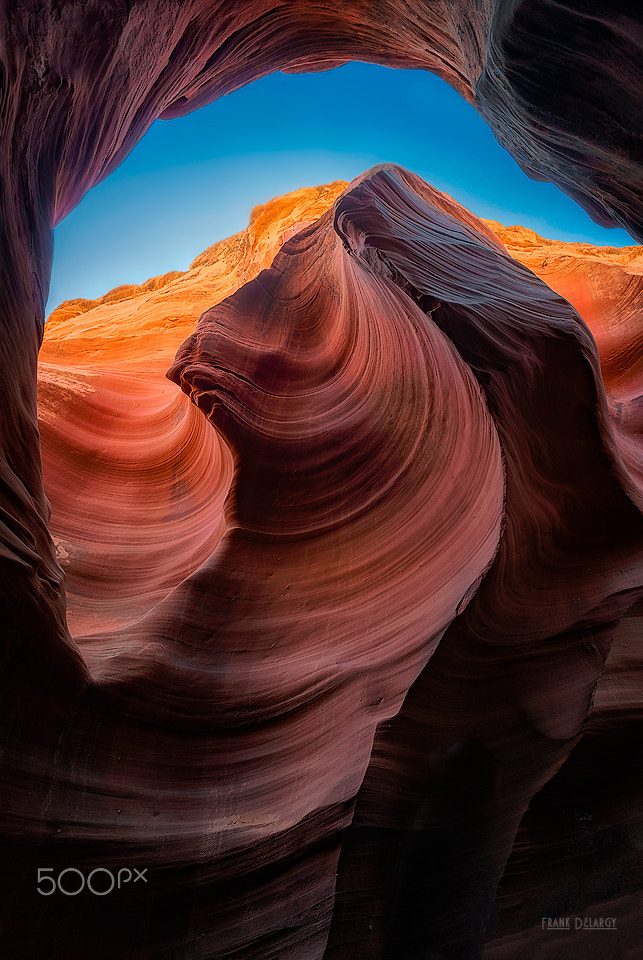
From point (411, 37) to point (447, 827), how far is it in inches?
265

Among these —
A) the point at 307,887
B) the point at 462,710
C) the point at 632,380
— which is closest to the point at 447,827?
the point at 462,710

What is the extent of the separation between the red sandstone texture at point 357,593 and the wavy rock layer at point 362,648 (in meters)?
0.02

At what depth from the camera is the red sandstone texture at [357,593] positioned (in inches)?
125

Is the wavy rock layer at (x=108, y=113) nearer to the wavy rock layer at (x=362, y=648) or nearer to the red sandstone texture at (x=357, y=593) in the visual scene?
the red sandstone texture at (x=357, y=593)

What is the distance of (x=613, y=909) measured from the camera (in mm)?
3607

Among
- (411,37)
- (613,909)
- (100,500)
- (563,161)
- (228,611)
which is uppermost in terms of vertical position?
(411,37)

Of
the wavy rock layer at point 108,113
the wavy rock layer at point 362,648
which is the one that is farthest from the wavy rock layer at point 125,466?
the wavy rock layer at point 108,113

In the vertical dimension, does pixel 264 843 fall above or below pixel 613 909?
above

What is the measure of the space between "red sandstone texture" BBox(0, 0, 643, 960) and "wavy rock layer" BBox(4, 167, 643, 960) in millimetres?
23

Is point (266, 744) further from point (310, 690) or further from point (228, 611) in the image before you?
point (228, 611)

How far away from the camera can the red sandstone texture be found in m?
3.17

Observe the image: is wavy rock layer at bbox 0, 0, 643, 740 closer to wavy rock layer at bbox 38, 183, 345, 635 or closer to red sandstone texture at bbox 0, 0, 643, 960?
red sandstone texture at bbox 0, 0, 643, 960

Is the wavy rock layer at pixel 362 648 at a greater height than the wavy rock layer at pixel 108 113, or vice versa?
the wavy rock layer at pixel 108 113

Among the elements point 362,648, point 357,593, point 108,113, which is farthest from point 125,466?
point 362,648
